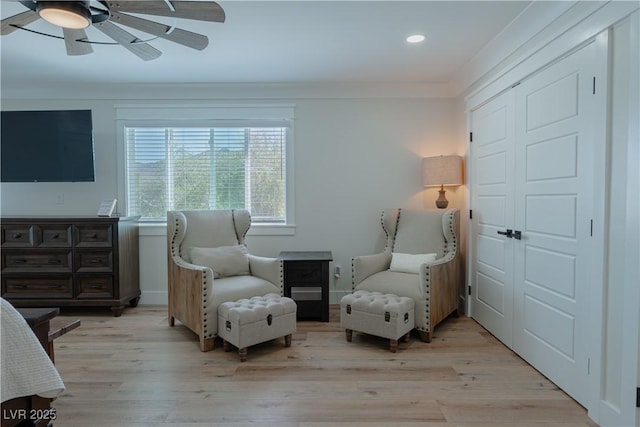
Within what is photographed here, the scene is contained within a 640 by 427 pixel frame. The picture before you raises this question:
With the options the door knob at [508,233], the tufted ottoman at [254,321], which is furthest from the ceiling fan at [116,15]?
the door knob at [508,233]

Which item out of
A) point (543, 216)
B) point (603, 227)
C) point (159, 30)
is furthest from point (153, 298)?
point (603, 227)

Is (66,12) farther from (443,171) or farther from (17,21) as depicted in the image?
(443,171)

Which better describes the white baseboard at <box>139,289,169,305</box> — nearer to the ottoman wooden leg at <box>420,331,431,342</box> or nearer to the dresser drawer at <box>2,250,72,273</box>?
the dresser drawer at <box>2,250,72,273</box>

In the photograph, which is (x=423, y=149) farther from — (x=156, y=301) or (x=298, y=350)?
(x=156, y=301)

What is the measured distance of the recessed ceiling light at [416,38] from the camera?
8.38 feet

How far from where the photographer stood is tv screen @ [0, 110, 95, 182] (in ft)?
11.3

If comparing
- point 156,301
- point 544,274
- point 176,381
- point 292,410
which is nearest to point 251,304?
point 176,381

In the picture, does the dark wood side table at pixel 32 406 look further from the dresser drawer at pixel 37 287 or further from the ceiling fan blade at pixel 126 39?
the dresser drawer at pixel 37 287

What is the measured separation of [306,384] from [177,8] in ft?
7.05

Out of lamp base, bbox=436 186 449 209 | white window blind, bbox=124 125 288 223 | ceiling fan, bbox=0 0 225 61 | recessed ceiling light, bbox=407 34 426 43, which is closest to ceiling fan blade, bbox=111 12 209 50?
ceiling fan, bbox=0 0 225 61

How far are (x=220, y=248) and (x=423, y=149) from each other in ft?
7.80

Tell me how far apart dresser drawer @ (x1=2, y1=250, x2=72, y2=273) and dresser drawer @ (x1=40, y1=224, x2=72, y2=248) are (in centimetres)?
8

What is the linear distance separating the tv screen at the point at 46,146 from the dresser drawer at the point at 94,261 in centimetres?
78

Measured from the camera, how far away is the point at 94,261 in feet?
10.8
